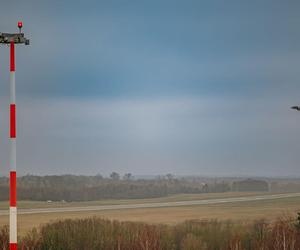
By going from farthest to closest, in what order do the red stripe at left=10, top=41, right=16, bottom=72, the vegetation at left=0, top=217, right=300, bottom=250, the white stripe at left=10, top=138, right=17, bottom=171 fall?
the vegetation at left=0, top=217, right=300, bottom=250
the red stripe at left=10, top=41, right=16, bottom=72
the white stripe at left=10, top=138, right=17, bottom=171

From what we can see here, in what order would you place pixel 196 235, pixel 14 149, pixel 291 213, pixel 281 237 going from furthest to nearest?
pixel 291 213, pixel 196 235, pixel 281 237, pixel 14 149

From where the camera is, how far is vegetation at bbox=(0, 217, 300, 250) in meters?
19.8

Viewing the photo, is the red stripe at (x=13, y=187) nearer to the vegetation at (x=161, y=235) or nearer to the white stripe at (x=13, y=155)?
the white stripe at (x=13, y=155)

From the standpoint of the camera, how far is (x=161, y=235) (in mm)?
21656

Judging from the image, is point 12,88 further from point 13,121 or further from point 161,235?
point 161,235

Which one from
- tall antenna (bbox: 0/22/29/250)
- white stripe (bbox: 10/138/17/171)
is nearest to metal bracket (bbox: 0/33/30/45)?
tall antenna (bbox: 0/22/29/250)

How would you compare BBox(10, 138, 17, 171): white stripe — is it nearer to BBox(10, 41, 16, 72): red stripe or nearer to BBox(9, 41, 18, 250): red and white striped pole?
BBox(9, 41, 18, 250): red and white striped pole

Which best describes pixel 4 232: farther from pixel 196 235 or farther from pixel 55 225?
pixel 196 235

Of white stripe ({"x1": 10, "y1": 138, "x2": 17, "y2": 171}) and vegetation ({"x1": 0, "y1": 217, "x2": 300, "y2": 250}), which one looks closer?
white stripe ({"x1": 10, "y1": 138, "x2": 17, "y2": 171})

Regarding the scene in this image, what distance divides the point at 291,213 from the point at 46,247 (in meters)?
11.8

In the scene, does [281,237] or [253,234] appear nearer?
[281,237]

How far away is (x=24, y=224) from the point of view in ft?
70.3

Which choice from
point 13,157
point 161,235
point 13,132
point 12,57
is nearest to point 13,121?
point 13,132

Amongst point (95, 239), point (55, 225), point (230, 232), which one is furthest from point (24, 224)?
point (230, 232)
